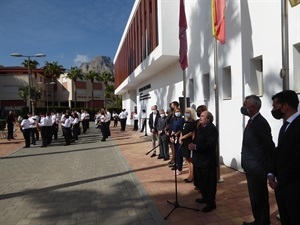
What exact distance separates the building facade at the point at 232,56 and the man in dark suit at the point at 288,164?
1.90 m

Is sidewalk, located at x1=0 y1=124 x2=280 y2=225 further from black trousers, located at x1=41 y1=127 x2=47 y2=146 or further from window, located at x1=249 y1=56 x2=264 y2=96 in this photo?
black trousers, located at x1=41 y1=127 x2=47 y2=146

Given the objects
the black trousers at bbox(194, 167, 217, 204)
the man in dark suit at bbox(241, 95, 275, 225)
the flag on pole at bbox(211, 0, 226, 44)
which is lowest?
the black trousers at bbox(194, 167, 217, 204)

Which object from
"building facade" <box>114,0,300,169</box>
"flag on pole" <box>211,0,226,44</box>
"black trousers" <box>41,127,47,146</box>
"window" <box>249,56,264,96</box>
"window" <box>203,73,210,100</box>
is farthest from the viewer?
"black trousers" <box>41,127,47,146</box>

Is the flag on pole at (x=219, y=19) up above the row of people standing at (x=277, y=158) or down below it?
above

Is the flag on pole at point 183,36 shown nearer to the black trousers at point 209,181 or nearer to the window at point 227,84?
the window at point 227,84

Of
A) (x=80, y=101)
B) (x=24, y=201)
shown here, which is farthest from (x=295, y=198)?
(x=80, y=101)

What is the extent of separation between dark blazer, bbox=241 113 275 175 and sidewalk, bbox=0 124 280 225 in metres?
1.17

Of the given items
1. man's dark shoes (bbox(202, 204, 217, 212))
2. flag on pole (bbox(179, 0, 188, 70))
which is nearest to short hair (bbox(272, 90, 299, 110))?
man's dark shoes (bbox(202, 204, 217, 212))

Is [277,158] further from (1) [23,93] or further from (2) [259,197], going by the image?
(1) [23,93]

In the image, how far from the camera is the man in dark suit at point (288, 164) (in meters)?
2.65

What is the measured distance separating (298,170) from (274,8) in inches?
189

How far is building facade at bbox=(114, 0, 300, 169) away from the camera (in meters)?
6.11

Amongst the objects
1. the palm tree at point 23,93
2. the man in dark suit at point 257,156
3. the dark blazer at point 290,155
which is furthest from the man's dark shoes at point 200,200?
the palm tree at point 23,93

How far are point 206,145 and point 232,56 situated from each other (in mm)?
4147
